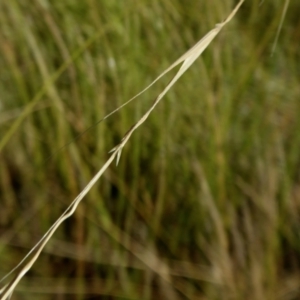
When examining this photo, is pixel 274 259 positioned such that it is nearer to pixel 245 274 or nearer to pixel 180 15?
pixel 245 274

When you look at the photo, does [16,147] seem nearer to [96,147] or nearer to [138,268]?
[96,147]

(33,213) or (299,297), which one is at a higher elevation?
(33,213)

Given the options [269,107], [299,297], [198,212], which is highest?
[269,107]

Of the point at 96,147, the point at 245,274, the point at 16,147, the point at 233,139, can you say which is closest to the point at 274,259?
the point at 245,274

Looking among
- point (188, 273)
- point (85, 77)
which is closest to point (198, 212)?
point (188, 273)

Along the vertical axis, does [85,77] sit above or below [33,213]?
above
